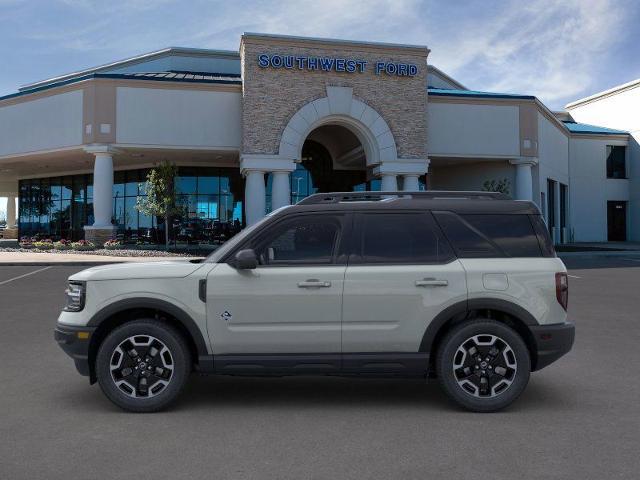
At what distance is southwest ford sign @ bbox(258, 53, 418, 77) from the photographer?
92.0ft

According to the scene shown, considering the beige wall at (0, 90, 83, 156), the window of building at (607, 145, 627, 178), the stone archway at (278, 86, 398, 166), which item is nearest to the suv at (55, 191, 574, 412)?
the stone archway at (278, 86, 398, 166)

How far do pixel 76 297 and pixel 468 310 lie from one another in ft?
11.0

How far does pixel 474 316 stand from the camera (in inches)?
205

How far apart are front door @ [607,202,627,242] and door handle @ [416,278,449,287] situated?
44040 millimetres

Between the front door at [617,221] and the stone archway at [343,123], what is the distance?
23263 mm

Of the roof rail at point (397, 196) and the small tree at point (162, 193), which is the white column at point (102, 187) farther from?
the roof rail at point (397, 196)

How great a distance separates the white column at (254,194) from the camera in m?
28.7

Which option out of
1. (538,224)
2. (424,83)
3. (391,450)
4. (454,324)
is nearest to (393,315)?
(454,324)

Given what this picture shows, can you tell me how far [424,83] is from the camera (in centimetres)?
2981

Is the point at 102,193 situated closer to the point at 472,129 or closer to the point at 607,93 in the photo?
the point at 472,129

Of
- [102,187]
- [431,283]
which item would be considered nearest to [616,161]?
[102,187]

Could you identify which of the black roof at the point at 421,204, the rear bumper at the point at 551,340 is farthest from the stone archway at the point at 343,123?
the rear bumper at the point at 551,340

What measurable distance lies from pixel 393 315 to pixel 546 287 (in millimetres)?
1327

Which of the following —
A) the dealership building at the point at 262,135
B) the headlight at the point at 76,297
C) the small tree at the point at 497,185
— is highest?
the dealership building at the point at 262,135
